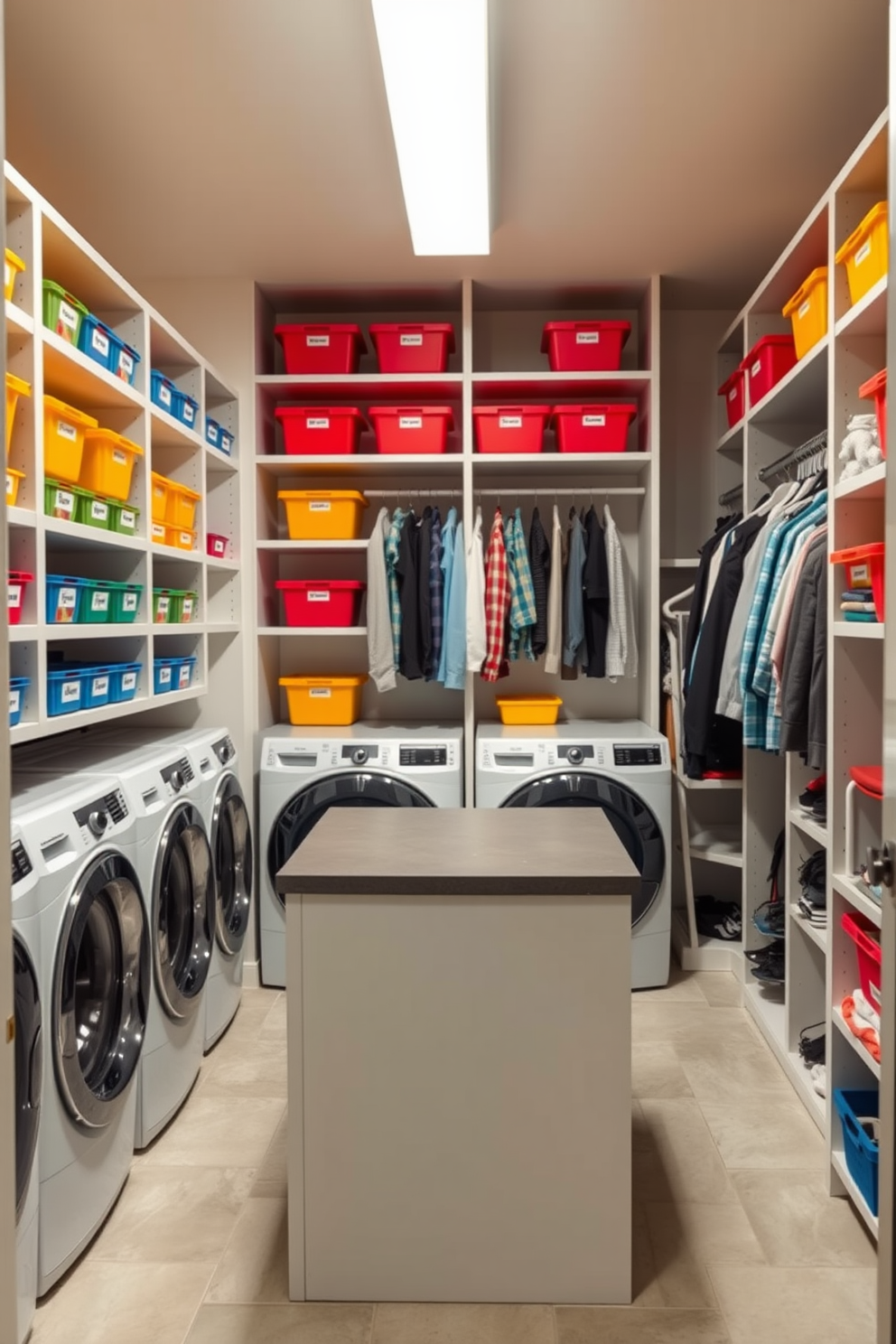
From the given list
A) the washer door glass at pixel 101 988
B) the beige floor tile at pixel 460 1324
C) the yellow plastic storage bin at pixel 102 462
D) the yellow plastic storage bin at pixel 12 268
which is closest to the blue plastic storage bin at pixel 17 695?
the washer door glass at pixel 101 988

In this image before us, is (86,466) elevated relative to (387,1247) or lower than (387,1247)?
elevated

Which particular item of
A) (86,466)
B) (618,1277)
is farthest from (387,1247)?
(86,466)

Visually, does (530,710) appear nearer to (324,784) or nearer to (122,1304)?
(324,784)

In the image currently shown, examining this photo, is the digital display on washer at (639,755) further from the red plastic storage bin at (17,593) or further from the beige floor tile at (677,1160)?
the red plastic storage bin at (17,593)

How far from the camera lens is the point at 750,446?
132 inches

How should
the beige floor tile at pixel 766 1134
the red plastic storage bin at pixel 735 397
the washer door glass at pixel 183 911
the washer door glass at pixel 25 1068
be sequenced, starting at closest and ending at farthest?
the washer door glass at pixel 25 1068
the beige floor tile at pixel 766 1134
the washer door glass at pixel 183 911
the red plastic storage bin at pixel 735 397

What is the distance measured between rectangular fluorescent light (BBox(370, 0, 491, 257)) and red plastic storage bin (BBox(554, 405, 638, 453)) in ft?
2.70

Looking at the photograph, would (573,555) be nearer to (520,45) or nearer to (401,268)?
(401,268)

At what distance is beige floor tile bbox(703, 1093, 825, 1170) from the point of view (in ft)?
7.95

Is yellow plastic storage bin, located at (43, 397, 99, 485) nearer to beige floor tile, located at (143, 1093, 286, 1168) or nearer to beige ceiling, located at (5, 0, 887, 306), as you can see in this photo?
beige ceiling, located at (5, 0, 887, 306)

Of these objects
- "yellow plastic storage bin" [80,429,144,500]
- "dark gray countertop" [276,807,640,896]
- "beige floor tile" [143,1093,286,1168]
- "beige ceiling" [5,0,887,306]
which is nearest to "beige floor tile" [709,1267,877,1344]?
"dark gray countertop" [276,807,640,896]

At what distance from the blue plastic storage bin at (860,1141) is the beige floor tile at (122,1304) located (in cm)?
142

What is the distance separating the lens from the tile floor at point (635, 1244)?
182 cm

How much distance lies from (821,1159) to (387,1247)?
47.5 inches
